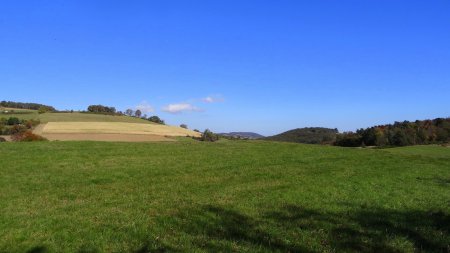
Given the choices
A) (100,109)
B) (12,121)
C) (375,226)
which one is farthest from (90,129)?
(375,226)

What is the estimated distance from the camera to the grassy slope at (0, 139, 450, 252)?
8062mm

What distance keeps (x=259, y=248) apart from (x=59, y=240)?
11.3 ft

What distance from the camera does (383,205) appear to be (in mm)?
11961

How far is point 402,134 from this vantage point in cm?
5684

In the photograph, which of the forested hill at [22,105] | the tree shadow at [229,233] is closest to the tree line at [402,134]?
the forested hill at [22,105]

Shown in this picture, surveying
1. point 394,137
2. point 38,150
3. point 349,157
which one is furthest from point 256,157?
point 394,137

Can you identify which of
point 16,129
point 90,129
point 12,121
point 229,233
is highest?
point 12,121

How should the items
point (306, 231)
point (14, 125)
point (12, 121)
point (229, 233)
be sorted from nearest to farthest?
1. point (229, 233)
2. point (306, 231)
3. point (14, 125)
4. point (12, 121)

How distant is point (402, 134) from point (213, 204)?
50.7 metres

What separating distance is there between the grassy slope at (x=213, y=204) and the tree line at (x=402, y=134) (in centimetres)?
3567

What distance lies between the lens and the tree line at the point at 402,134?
183 ft

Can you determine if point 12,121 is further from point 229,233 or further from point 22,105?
point 229,233

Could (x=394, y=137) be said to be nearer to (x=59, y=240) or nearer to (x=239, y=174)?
(x=239, y=174)

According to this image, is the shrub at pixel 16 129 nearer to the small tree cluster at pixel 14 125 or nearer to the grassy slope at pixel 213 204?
the small tree cluster at pixel 14 125
